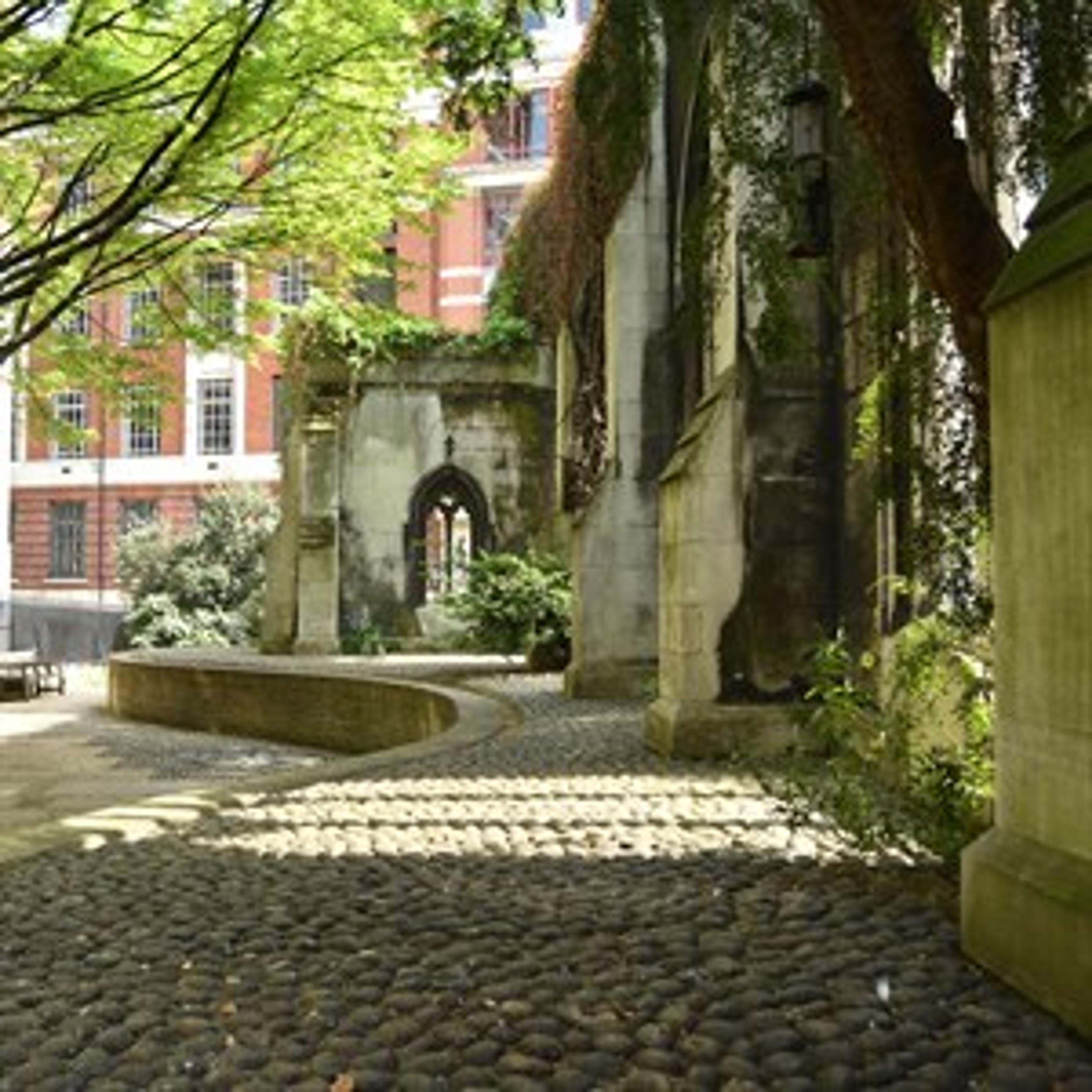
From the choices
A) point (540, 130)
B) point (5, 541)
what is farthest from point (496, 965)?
point (540, 130)

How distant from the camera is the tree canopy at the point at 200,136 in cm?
888

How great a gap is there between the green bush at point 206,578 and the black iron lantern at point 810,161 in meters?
21.3

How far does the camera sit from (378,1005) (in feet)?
10.5

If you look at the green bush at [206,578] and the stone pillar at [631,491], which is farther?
the green bush at [206,578]

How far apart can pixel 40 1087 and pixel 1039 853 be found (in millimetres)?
2234

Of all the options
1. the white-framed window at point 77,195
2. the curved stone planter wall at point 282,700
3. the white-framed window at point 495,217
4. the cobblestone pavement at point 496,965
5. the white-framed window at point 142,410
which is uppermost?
the white-framed window at point 495,217

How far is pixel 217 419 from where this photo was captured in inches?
1540

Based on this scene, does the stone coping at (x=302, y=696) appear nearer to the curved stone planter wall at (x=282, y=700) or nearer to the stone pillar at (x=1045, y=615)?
the curved stone planter wall at (x=282, y=700)

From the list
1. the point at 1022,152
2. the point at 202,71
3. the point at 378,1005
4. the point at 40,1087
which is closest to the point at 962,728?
the point at 1022,152

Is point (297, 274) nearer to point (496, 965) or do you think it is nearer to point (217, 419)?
point (496, 965)

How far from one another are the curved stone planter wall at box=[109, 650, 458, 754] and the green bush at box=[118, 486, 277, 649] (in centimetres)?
631

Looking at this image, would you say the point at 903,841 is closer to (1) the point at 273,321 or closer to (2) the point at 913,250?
(2) the point at 913,250

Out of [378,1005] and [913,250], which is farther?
[913,250]

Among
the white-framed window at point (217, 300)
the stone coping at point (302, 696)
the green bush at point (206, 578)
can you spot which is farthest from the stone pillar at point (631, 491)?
the green bush at point (206, 578)
